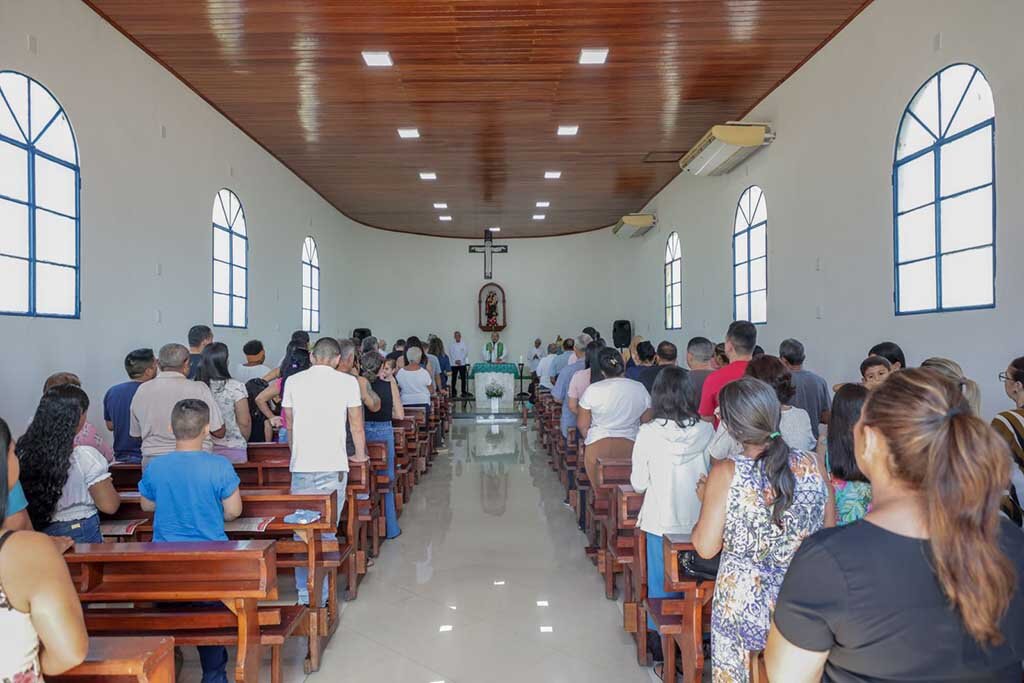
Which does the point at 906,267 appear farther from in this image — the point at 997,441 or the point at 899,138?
the point at 997,441

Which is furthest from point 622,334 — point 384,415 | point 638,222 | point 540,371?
point 384,415

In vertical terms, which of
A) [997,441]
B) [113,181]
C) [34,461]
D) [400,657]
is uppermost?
[113,181]

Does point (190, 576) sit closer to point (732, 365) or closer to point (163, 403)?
point (163, 403)

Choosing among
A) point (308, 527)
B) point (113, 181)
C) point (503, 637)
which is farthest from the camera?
point (113, 181)

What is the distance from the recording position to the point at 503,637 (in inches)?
149

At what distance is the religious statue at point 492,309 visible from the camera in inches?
702

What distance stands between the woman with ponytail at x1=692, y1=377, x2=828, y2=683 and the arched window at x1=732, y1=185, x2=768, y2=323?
250 inches

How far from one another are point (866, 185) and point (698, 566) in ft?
14.7

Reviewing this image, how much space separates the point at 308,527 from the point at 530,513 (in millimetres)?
3199

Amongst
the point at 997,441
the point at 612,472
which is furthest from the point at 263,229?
the point at 997,441

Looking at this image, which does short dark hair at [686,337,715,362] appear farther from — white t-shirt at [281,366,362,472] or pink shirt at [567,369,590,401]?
white t-shirt at [281,366,362,472]

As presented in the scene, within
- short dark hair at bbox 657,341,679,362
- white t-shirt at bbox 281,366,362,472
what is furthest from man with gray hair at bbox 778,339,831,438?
white t-shirt at bbox 281,366,362,472

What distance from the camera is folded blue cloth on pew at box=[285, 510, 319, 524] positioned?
3517mm

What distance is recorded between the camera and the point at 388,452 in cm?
564
